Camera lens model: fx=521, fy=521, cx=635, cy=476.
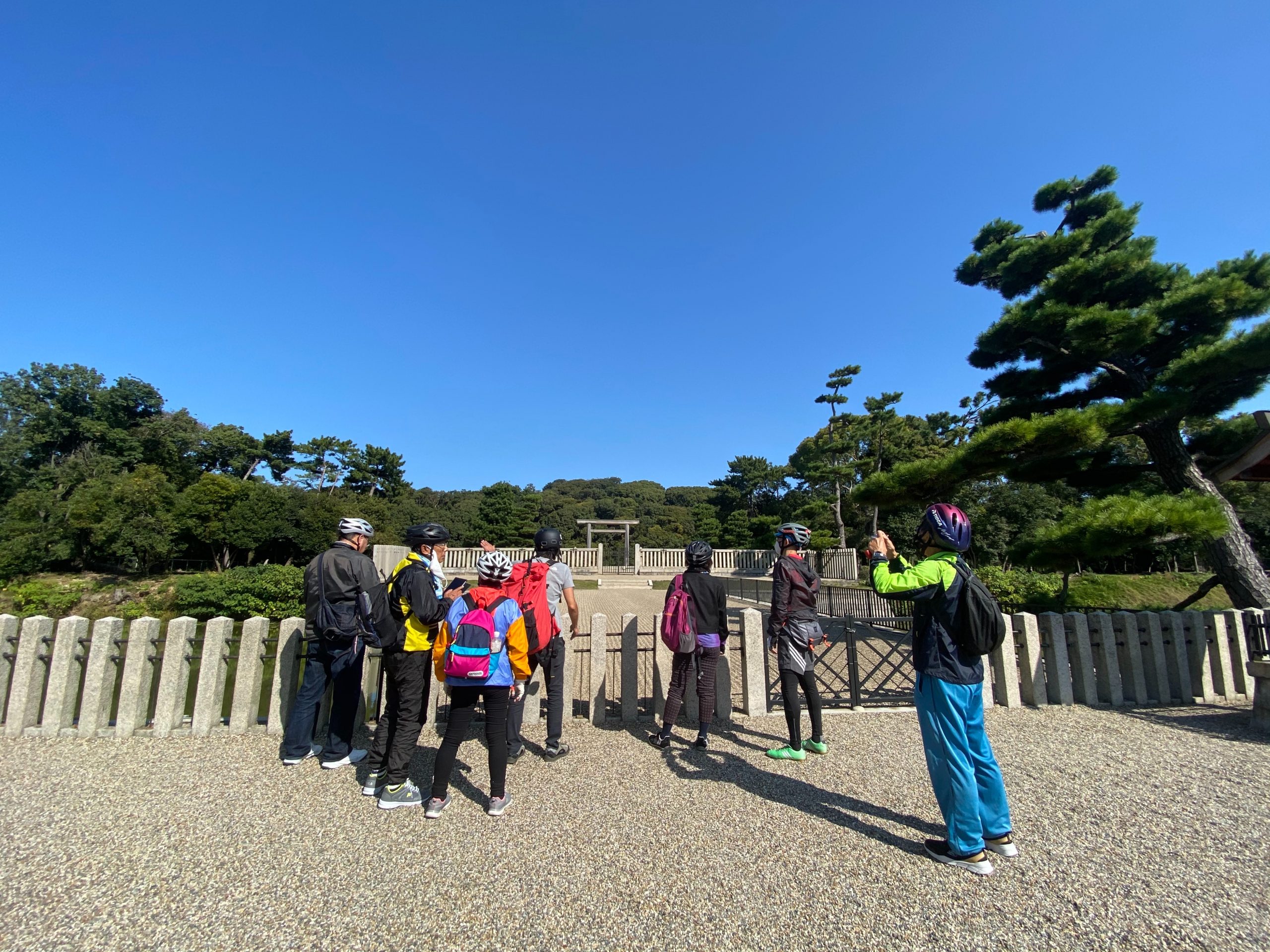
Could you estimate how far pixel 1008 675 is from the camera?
5004 millimetres

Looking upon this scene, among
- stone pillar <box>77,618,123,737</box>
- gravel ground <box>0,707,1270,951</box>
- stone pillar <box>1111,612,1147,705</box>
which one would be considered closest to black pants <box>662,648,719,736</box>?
gravel ground <box>0,707,1270,951</box>

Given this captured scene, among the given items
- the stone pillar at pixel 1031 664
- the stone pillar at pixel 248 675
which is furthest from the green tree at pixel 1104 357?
the stone pillar at pixel 248 675

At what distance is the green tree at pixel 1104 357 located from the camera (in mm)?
5945

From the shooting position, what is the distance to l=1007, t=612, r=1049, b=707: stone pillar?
499cm

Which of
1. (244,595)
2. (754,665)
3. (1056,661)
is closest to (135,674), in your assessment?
(754,665)

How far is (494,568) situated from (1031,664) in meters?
5.15

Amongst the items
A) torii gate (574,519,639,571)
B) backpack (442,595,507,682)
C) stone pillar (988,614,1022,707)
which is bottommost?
stone pillar (988,614,1022,707)

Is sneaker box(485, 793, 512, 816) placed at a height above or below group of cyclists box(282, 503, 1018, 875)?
below

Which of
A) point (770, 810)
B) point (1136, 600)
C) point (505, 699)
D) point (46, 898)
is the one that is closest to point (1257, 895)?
point (770, 810)

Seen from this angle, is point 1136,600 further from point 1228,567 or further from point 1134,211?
point 1134,211

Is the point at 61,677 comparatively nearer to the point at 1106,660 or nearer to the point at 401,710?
the point at 401,710

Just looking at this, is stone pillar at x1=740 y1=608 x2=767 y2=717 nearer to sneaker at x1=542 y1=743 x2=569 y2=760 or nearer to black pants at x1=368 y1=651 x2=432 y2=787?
sneaker at x1=542 y1=743 x2=569 y2=760

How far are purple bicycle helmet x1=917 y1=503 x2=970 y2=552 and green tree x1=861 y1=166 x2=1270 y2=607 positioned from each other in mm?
4328

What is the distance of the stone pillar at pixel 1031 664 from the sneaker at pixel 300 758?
620cm
